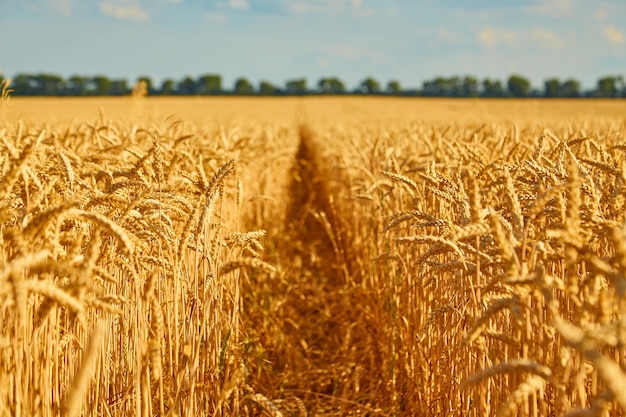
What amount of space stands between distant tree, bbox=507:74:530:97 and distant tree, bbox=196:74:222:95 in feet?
115

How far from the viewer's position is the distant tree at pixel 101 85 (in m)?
64.3

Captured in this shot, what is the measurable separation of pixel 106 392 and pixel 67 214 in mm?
786

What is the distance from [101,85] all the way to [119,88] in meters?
2.24

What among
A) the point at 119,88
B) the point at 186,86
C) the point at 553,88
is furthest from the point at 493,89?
the point at 119,88

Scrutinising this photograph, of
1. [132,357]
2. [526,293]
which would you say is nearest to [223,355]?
[132,357]

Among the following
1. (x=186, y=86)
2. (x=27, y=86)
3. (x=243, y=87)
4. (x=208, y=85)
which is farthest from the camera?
(x=243, y=87)

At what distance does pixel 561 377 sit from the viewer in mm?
1422

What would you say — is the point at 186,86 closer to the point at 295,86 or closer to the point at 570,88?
the point at 295,86

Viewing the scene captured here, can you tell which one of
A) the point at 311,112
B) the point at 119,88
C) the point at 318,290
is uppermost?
the point at 119,88

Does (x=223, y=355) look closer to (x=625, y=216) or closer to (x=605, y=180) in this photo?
(x=625, y=216)

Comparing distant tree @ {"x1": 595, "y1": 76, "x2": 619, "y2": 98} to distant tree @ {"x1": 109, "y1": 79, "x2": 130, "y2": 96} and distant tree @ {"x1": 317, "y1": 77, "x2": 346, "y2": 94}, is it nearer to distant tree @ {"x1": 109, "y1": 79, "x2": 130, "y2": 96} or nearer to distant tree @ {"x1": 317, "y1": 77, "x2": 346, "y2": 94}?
distant tree @ {"x1": 317, "y1": 77, "x2": 346, "y2": 94}

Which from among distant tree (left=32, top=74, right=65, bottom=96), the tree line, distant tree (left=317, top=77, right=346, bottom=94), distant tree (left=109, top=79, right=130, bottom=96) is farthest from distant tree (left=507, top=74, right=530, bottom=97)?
distant tree (left=32, top=74, right=65, bottom=96)

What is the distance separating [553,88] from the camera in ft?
221

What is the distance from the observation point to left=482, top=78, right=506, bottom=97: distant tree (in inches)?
2598
